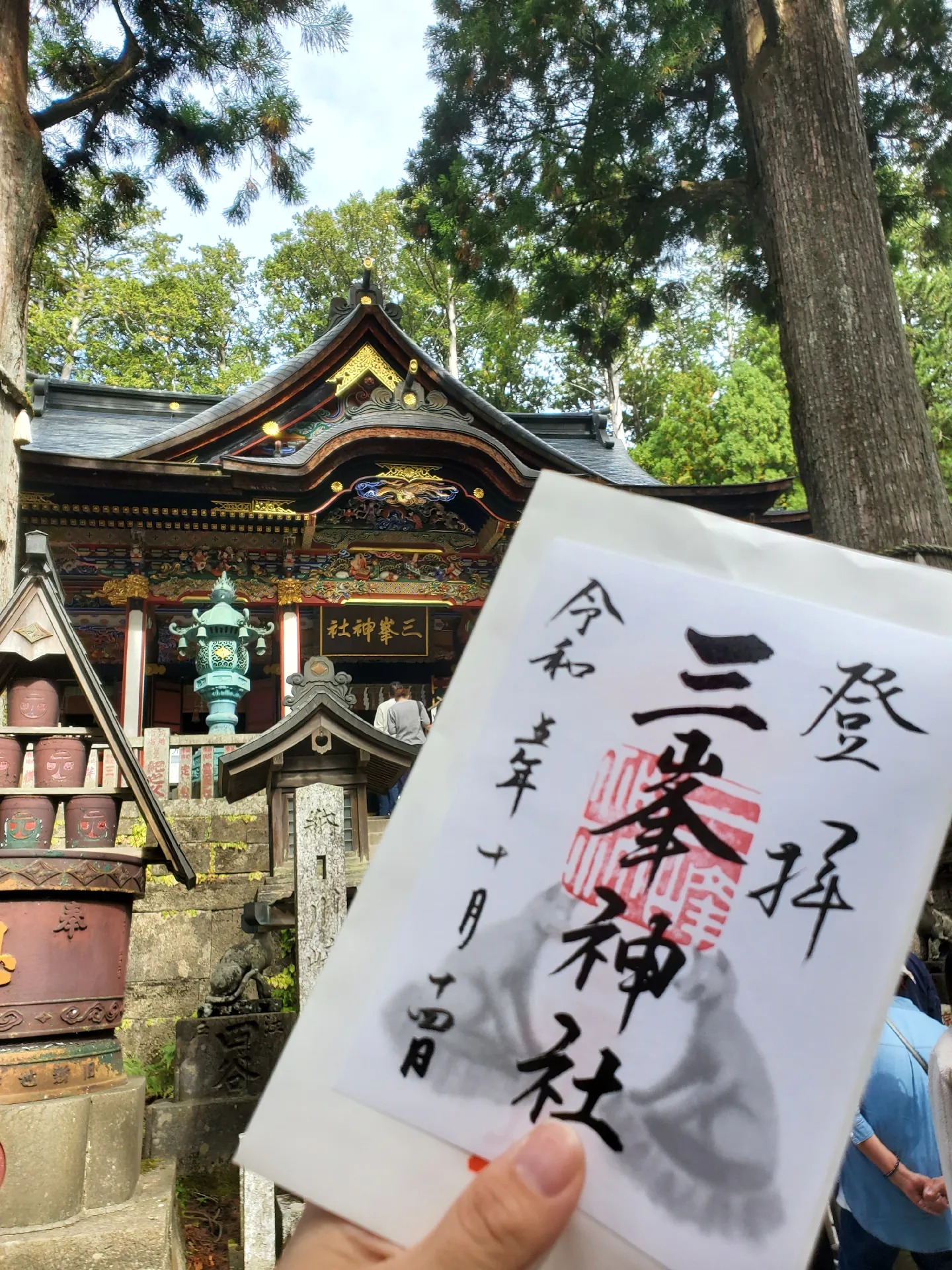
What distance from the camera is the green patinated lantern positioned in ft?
25.1

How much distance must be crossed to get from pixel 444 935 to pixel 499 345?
72.0 ft

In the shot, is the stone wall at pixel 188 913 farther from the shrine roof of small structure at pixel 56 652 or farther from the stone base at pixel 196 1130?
the shrine roof of small structure at pixel 56 652

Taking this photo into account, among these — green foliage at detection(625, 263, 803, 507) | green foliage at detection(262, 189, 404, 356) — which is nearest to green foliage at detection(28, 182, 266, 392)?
green foliage at detection(262, 189, 404, 356)

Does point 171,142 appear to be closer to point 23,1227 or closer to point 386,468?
point 386,468

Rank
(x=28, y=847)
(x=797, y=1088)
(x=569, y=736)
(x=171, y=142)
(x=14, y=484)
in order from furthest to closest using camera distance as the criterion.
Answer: (x=171, y=142) → (x=14, y=484) → (x=28, y=847) → (x=569, y=736) → (x=797, y=1088)

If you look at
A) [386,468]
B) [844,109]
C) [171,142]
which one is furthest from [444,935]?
[386,468]

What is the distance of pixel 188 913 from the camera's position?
601 cm

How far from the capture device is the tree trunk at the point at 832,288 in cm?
329

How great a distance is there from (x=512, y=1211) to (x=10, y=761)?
343cm

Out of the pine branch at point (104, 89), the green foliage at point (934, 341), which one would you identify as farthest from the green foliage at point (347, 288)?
the pine branch at point (104, 89)

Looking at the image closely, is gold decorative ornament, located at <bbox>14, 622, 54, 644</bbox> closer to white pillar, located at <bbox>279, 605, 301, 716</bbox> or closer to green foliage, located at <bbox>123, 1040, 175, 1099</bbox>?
green foliage, located at <bbox>123, 1040, 175, 1099</bbox>

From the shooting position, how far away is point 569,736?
0.74 metres

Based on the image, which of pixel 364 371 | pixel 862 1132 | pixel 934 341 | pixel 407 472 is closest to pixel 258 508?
pixel 407 472

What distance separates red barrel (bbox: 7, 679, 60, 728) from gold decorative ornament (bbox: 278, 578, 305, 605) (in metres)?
6.19
